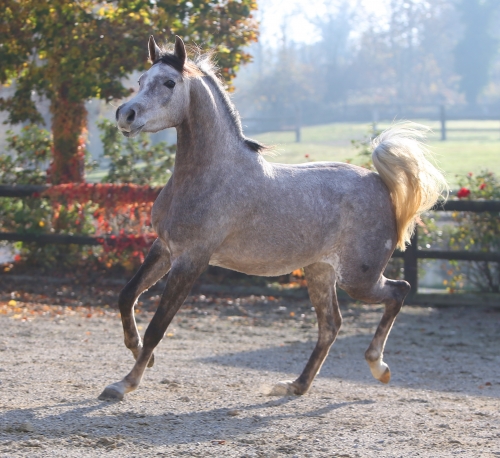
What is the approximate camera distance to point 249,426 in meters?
4.19

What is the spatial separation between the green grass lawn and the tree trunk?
57.7ft

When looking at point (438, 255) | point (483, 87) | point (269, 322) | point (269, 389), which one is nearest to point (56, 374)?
point (269, 389)

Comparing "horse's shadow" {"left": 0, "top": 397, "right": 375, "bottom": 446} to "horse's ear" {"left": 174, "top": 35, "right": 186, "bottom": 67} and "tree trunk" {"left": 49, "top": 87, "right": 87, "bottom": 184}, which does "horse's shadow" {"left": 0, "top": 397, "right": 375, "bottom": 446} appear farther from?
"tree trunk" {"left": 49, "top": 87, "right": 87, "bottom": 184}

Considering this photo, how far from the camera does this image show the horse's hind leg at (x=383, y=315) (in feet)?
16.9

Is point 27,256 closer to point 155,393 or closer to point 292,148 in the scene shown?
point 155,393

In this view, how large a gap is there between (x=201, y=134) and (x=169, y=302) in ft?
3.37

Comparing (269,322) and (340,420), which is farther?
(269,322)

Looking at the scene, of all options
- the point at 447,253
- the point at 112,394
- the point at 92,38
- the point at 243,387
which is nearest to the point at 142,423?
the point at 112,394

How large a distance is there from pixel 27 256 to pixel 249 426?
6.94 meters

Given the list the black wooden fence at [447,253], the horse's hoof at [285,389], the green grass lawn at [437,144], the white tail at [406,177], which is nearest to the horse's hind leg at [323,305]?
the horse's hoof at [285,389]

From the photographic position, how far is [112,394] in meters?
4.51

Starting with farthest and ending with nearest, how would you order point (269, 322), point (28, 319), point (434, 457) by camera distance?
point (269, 322) → point (28, 319) → point (434, 457)

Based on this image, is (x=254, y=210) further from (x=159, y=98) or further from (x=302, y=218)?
(x=159, y=98)

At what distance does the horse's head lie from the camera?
13.8 ft
